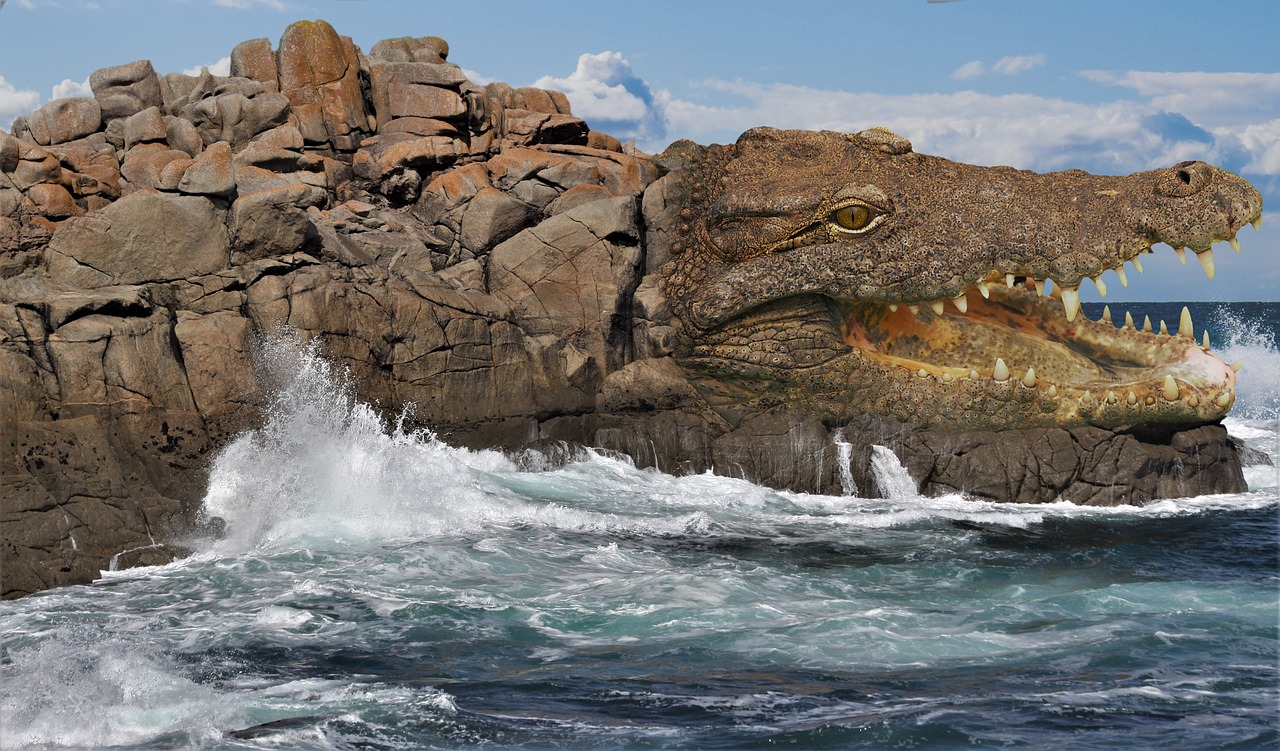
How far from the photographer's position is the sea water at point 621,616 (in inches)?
233

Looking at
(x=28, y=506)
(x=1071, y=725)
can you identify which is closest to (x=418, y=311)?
(x=28, y=506)

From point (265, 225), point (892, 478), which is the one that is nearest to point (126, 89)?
point (265, 225)

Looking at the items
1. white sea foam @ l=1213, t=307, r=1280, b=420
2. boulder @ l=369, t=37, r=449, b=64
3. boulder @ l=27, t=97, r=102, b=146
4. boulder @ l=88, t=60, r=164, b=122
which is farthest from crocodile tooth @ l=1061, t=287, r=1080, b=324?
boulder @ l=27, t=97, r=102, b=146

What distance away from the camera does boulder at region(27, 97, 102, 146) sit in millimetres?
13234

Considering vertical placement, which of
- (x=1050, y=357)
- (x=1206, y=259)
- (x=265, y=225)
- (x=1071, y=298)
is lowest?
(x=1050, y=357)

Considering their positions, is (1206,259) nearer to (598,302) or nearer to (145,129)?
(598,302)

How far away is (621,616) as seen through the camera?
7816 millimetres

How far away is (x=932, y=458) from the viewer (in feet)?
38.1

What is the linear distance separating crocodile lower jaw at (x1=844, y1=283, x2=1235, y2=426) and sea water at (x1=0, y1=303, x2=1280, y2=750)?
886mm

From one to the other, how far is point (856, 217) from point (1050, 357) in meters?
2.31

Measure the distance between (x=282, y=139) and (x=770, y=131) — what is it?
15.9 ft

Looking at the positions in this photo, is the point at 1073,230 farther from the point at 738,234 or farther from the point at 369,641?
the point at 369,641

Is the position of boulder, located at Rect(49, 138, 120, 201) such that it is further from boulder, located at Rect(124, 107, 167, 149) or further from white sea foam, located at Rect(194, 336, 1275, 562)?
white sea foam, located at Rect(194, 336, 1275, 562)

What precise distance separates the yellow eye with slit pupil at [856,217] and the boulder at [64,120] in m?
7.66
